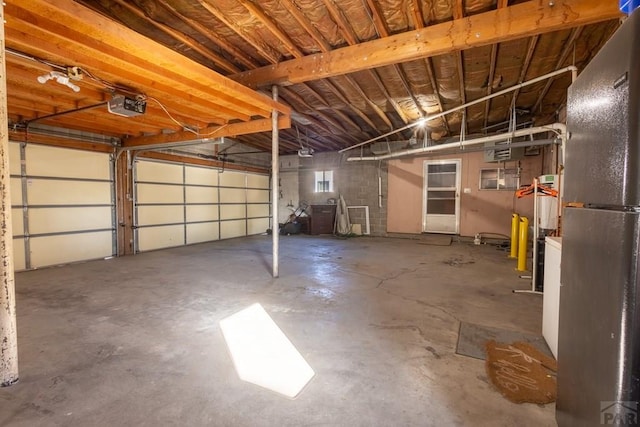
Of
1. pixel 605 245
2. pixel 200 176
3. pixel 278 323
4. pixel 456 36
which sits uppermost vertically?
pixel 456 36

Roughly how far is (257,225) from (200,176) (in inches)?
112

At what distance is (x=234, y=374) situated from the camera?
201cm

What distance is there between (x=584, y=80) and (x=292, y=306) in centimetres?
298

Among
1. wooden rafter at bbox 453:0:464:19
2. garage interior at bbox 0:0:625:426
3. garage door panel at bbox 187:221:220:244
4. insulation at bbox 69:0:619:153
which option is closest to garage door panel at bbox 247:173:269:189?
garage door panel at bbox 187:221:220:244

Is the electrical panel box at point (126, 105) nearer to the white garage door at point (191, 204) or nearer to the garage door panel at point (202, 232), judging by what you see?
the white garage door at point (191, 204)

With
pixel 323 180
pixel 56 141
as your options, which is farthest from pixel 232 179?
pixel 56 141

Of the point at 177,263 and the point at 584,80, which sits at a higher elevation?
the point at 584,80

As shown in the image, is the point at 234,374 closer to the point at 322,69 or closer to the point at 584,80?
the point at 584,80

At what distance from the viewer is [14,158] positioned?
4852 mm

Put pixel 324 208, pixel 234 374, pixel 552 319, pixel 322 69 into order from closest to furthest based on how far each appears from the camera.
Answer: pixel 234 374 < pixel 552 319 < pixel 322 69 < pixel 324 208

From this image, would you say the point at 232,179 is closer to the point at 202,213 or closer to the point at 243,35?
the point at 202,213

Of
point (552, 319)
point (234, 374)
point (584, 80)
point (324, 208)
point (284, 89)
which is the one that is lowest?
point (234, 374)

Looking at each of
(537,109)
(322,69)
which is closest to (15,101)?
(322,69)

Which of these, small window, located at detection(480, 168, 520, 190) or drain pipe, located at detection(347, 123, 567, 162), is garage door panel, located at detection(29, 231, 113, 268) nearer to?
drain pipe, located at detection(347, 123, 567, 162)
